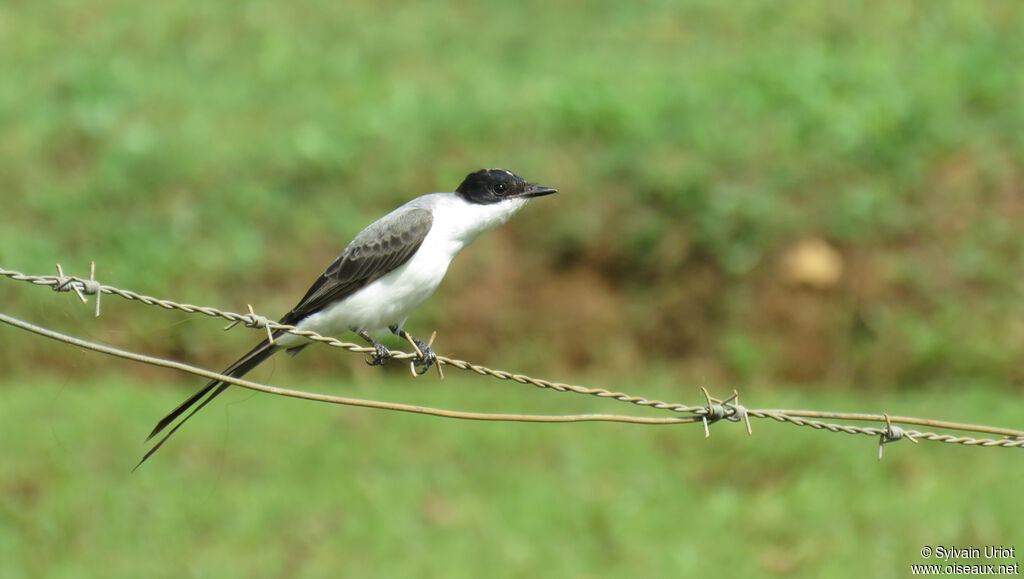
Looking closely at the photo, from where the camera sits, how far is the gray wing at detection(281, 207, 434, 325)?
4.53m

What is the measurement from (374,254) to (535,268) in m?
5.66

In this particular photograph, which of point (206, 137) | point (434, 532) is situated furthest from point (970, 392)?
point (206, 137)

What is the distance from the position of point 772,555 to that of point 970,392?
10.1 ft

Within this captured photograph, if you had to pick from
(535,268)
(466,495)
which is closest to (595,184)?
(535,268)

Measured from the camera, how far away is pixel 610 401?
9.05 m

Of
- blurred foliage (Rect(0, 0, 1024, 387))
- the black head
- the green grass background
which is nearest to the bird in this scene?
the black head

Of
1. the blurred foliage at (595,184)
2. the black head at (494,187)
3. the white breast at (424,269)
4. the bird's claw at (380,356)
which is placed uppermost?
the blurred foliage at (595,184)

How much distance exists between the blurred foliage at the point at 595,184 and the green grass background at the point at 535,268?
34mm

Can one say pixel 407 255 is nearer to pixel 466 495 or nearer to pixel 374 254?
pixel 374 254

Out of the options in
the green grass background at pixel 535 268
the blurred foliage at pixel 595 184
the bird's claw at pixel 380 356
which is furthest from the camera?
the blurred foliage at pixel 595 184

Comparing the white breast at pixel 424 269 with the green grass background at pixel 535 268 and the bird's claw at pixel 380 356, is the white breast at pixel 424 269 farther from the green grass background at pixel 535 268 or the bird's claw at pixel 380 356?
the green grass background at pixel 535 268

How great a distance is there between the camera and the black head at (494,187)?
457cm

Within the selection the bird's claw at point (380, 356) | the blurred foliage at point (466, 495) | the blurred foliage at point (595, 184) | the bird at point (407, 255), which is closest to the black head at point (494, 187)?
the bird at point (407, 255)

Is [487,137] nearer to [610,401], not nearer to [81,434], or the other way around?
[610,401]
